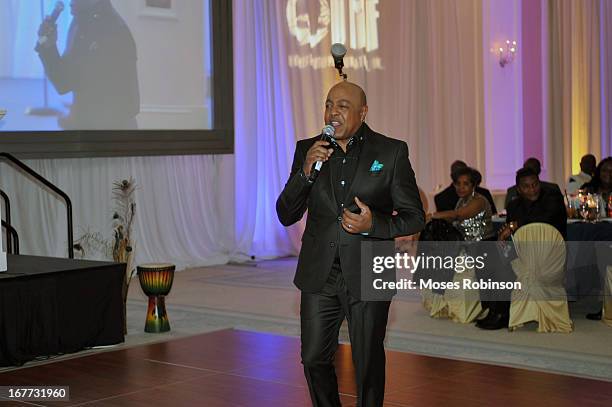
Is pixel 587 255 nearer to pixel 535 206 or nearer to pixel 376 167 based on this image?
pixel 535 206

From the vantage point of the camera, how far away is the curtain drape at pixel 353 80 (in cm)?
1206

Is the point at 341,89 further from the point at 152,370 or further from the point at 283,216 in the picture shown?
the point at 152,370

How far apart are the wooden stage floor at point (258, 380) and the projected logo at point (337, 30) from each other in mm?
6089

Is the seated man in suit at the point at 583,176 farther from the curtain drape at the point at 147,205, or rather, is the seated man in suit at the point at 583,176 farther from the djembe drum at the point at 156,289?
the djembe drum at the point at 156,289

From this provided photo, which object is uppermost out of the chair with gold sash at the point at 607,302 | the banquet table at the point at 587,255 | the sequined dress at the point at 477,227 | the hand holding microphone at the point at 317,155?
the hand holding microphone at the point at 317,155

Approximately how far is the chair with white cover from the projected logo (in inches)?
223

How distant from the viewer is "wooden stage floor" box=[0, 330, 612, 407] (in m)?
5.40

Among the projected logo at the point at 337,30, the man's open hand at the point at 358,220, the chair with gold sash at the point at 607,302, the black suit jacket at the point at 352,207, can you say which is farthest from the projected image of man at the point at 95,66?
the man's open hand at the point at 358,220

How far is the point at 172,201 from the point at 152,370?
5247 mm

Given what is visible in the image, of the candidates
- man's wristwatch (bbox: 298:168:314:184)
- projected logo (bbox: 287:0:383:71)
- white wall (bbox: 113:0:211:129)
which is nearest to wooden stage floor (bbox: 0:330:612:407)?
man's wristwatch (bbox: 298:168:314:184)

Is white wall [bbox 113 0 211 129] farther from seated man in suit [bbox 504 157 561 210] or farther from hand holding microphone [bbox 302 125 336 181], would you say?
hand holding microphone [bbox 302 125 336 181]

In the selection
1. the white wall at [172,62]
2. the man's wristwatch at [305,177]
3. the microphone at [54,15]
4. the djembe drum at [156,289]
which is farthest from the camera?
the white wall at [172,62]

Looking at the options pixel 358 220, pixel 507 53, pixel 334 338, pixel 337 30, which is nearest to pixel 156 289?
pixel 334 338

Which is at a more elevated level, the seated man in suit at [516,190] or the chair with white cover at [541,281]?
the seated man in suit at [516,190]
